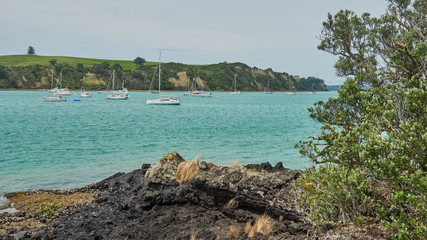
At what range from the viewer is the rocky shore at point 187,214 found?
9102mm

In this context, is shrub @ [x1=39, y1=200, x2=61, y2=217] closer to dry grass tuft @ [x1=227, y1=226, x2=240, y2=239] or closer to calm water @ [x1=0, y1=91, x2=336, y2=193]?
calm water @ [x1=0, y1=91, x2=336, y2=193]

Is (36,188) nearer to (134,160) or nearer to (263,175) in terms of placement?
(134,160)

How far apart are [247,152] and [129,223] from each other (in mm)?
17787

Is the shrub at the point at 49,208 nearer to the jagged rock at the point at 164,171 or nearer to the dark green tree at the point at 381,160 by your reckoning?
the jagged rock at the point at 164,171

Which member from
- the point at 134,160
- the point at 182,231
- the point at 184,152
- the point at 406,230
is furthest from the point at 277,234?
the point at 184,152

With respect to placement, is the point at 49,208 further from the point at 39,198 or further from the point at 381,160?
the point at 381,160

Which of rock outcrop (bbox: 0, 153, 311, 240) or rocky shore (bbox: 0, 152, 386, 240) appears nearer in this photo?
rocky shore (bbox: 0, 152, 386, 240)

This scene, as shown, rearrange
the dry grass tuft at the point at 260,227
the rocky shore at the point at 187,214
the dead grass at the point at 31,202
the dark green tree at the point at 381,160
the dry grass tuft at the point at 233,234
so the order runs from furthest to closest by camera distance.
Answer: the dead grass at the point at 31,202
the rocky shore at the point at 187,214
the dry grass tuft at the point at 233,234
the dry grass tuft at the point at 260,227
the dark green tree at the point at 381,160

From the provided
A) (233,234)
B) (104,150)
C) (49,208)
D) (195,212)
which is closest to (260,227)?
(233,234)

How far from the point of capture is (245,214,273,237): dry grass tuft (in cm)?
870

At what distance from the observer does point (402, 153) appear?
5.85 metres

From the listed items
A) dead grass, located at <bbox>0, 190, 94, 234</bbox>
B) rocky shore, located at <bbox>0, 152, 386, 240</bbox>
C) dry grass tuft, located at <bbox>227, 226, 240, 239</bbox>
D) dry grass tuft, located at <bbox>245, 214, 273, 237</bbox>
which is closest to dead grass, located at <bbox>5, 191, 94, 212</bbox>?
dead grass, located at <bbox>0, 190, 94, 234</bbox>

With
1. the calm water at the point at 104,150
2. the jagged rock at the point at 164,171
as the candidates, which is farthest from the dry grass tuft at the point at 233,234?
the calm water at the point at 104,150

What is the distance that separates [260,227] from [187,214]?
2.75m
